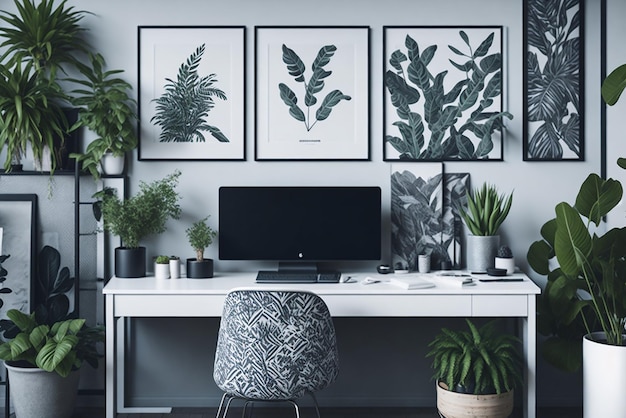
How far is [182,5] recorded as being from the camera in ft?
12.1

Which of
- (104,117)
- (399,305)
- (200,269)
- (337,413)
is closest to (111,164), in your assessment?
(104,117)

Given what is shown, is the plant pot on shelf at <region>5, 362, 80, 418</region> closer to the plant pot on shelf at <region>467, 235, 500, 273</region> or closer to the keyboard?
the keyboard

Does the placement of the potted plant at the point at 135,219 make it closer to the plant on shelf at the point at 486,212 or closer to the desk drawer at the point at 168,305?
the desk drawer at the point at 168,305

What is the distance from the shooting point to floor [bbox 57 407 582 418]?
3621 mm

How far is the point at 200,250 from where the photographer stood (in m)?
3.53

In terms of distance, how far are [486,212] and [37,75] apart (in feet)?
7.96

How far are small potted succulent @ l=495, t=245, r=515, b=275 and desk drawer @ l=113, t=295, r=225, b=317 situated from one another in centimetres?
143

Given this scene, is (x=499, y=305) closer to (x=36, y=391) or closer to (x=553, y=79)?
(x=553, y=79)

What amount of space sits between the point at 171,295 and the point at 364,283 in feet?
3.03

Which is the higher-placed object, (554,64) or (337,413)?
(554,64)

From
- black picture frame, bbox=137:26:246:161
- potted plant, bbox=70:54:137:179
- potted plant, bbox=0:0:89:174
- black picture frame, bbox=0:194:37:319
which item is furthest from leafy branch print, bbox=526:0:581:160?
black picture frame, bbox=0:194:37:319

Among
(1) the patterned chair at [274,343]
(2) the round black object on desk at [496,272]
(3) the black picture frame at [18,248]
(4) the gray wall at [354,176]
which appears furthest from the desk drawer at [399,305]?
(3) the black picture frame at [18,248]

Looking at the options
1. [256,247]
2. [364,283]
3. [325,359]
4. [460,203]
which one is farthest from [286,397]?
[460,203]

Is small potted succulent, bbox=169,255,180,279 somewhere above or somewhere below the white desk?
above
